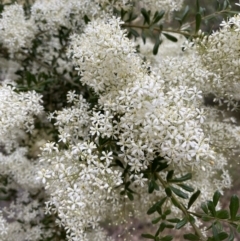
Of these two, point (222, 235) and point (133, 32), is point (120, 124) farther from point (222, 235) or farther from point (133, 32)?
point (133, 32)

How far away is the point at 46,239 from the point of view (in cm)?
177

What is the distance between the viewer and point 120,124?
4.08 ft

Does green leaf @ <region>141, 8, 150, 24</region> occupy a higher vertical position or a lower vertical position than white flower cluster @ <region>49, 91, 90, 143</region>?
higher

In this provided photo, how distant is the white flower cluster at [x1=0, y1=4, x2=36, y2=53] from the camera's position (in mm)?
1746

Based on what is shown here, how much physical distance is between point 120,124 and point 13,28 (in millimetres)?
758

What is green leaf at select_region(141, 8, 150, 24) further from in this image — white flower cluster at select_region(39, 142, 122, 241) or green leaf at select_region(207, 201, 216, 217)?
green leaf at select_region(207, 201, 216, 217)

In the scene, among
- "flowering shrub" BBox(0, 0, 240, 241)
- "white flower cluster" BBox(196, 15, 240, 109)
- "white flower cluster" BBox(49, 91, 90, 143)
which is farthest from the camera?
"white flower cluster" BBox(49, 91, 90, 143)

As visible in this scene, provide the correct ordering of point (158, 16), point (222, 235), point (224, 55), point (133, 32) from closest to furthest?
point (222, 235) < point (224, 55) < point (158, 16) < point (133, 32)

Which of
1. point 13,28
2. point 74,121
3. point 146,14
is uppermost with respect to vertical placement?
point 146,14

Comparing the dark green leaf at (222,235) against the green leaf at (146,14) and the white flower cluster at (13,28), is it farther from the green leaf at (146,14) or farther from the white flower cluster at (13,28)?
the white flower cluster at (13,28)

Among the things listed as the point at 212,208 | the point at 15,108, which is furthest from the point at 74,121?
the point at 212,208

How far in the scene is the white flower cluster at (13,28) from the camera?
1746 millimetres

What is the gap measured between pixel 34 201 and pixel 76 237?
0.69m

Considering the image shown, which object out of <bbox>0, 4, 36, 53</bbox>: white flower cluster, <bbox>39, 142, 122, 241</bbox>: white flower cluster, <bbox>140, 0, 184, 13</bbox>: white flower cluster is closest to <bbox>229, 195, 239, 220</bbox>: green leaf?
<bbox>39, 142, 122, 241</bbox>: white flower cluster
